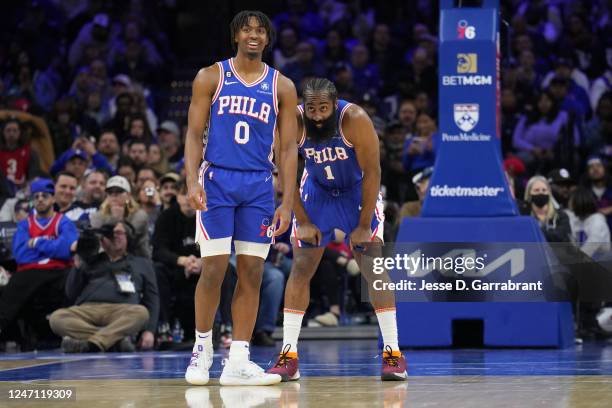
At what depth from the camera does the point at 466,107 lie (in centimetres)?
959

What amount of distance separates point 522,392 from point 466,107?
3950 mm

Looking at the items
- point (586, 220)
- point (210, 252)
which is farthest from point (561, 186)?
point (210, 252)

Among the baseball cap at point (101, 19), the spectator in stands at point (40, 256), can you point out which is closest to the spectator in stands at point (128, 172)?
the spectator in stands at point (40, 256)

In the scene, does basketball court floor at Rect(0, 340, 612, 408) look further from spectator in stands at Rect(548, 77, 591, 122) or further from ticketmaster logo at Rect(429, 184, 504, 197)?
spectator in stands at Rect(548, 77, 591, 122)

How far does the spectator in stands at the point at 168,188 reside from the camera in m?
11.7

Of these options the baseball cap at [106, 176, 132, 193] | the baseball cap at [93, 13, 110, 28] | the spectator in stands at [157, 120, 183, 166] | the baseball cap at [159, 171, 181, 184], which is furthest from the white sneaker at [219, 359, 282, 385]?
the baseball cap at [93, 13, 110, 28]

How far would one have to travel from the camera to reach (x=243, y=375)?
6.59 metres

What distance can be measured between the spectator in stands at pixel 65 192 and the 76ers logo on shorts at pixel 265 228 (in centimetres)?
528

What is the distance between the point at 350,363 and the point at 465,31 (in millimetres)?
2971

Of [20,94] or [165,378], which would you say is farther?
[20,94]

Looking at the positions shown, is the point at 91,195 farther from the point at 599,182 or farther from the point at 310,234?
the point at 599,182

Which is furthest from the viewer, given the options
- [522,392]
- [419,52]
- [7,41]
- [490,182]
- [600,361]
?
[7,41]

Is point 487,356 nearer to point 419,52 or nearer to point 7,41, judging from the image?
point 419,52

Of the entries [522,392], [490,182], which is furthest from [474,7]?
[522,392]
